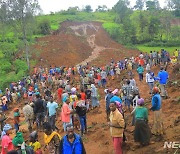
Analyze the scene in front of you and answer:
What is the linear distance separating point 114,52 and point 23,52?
1284 cm

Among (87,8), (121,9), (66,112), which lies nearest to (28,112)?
(66,112)

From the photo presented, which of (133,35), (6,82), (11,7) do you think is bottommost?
(6,82)

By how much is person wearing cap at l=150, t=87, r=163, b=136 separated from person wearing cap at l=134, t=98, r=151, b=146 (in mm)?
536

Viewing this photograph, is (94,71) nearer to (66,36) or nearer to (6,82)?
(6,82)

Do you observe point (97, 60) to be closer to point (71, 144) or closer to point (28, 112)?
point (28, 112)

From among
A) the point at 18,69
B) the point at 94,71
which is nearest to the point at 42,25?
the point at 18,69

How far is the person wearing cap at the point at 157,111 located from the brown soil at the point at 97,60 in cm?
28

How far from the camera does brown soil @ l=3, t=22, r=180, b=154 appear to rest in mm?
8812

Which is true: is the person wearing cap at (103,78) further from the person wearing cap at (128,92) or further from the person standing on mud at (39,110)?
the person standing on mud at (39,110)

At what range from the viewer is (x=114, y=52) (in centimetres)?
4228

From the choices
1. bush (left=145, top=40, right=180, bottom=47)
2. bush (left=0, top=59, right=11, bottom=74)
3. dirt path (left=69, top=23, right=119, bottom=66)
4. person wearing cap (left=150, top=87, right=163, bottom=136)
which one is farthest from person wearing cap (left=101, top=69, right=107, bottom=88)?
bush (left=145, top=40, right=180, bottom=47)

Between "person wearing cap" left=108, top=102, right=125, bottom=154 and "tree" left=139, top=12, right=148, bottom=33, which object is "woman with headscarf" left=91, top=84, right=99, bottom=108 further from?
"tree" left=139, top=12, right=148, bottom=33

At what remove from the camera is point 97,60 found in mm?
37219

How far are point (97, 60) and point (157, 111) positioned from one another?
29.1 m
